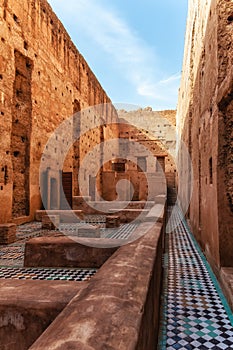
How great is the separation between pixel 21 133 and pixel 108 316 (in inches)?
354

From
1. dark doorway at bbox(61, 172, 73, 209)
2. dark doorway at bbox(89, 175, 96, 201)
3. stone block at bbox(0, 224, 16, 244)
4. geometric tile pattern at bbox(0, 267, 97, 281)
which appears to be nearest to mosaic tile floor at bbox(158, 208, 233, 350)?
geometric tile pattern at bbox(0, 267, 97, 281)

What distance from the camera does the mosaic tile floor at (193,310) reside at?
2.20m

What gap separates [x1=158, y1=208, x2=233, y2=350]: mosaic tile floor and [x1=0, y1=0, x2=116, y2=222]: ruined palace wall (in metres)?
5.82

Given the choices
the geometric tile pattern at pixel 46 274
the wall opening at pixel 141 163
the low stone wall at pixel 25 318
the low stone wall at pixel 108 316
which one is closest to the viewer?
the low stone wall at pixel 108 316

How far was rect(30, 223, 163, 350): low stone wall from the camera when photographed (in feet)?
3.44

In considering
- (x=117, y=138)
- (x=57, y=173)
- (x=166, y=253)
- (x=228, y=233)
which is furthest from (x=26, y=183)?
(x=117, y=138)

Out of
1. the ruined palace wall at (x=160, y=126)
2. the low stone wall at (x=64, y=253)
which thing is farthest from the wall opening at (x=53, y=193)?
the ruined palace wall at (x=160, y=126)

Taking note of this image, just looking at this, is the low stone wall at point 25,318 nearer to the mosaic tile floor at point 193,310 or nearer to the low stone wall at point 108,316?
the low stone wall at point 108,316

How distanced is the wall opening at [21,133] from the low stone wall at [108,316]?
7.69 metres

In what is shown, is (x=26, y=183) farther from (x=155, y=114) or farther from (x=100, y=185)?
(x=155, y=114)

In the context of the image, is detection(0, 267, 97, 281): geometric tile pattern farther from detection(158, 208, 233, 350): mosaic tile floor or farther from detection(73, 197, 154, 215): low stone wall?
detection(73, 197, 154, 215): low stone wall

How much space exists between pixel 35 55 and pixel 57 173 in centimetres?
484

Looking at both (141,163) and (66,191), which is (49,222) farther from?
(141,163)

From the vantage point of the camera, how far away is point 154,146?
948 inches
